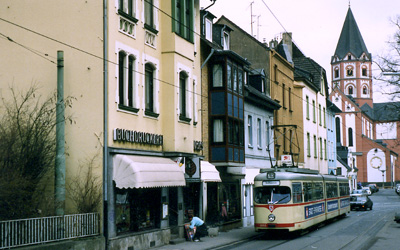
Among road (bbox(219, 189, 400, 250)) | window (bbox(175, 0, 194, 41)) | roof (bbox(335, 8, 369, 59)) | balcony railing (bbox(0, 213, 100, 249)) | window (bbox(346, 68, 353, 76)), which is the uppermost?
roof (bbox(335, 8, 369, 59))

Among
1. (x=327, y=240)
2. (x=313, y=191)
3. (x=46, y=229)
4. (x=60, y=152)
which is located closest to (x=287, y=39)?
(x=313, y=191)

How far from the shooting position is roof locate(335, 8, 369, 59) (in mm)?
138625

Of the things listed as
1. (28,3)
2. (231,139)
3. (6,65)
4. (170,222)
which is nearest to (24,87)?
(6,65)

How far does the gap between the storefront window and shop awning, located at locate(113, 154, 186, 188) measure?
0.82 meters

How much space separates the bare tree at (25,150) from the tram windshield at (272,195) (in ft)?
34.1

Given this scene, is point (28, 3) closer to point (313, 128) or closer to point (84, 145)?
point (84, 145)

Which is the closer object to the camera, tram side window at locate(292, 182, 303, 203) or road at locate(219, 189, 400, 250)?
road at locate(219, 189, 400, 250)

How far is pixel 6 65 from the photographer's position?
69.1ft

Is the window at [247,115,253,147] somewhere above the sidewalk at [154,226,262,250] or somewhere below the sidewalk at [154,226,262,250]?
above

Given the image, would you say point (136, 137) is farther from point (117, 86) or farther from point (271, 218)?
point (271, 218)

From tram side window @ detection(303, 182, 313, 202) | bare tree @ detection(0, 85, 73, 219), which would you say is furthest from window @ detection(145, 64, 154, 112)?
tram side window @ detection(303, 182, 313, 202)

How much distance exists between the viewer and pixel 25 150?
1794cm

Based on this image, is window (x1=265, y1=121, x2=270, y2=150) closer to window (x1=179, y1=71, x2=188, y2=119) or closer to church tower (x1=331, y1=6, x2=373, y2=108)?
window (x1=179, y1=71, x2=188, y2=119)

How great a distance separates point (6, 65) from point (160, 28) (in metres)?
6.39
